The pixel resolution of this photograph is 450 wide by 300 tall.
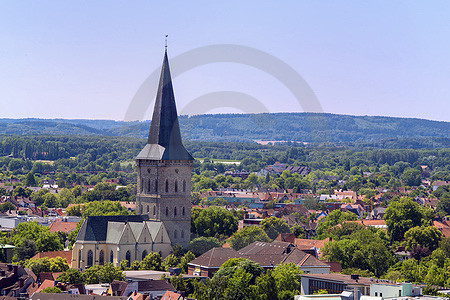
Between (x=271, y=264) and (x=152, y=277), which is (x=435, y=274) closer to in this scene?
(x=271, y=264)

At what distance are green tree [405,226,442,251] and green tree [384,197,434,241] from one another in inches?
285

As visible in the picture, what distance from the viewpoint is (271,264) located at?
8244 cm

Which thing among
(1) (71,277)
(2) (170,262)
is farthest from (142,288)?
(2) (170,262)

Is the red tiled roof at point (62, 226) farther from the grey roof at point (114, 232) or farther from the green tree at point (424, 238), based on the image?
the green tree at point (424, 238)

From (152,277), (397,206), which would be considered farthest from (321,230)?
(152,277)

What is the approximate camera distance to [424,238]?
4077 inches

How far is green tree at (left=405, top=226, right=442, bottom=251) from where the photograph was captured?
10312 cm

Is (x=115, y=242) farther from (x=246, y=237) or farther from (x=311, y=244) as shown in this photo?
(x=311, y=244)

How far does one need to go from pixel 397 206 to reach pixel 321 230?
10.8 meters

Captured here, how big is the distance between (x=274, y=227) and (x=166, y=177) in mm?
28869

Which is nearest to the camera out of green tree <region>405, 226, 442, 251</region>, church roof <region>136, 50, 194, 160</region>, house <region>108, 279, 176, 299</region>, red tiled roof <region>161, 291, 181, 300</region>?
red tiled roof <region>161, 291, 181, 300</region>

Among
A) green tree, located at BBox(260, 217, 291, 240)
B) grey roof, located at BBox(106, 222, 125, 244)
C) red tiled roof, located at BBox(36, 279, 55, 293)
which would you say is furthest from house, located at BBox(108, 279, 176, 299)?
green tree, located at BBox(260, 217, 291, 240)

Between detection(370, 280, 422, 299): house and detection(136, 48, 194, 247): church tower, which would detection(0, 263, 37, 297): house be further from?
detection(370, 280, 422, 299): house

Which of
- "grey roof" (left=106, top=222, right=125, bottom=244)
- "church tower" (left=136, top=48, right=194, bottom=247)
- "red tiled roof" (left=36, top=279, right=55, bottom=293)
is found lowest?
"red tiled roof" (left=36, top=279, right=55, bottom=293)
